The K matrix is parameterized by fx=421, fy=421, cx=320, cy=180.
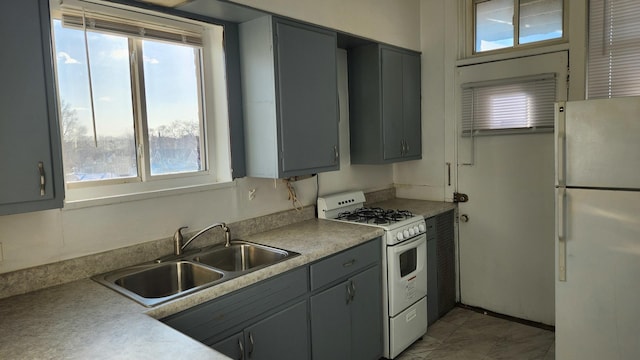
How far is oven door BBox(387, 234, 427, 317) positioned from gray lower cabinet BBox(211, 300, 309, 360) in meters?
0.82

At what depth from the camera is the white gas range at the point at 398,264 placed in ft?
9.48

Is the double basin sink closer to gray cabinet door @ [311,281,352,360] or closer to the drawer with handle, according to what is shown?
the drawer with handle

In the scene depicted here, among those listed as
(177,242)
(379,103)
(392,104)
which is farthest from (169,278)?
(392,104)

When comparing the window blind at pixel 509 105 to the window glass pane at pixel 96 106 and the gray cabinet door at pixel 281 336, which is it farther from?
the window glass pane at pixel 96 106

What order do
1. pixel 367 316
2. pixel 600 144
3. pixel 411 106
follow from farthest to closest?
Answer: 1. pixel 411 106
2. pixel 367 316
3. pixel 600 144

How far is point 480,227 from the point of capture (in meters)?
3.74

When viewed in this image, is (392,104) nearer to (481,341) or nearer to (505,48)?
(505,48)

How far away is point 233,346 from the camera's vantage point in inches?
75.3

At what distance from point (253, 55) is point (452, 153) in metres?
2.12

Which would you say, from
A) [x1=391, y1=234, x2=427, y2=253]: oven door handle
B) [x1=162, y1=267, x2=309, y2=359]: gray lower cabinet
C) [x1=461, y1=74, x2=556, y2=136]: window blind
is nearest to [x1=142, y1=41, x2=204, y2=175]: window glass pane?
[x1=162, y1=267, x2=309, y2=359]: gray lower cabinet

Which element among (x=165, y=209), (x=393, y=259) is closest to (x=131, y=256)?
(x=165, y=209)

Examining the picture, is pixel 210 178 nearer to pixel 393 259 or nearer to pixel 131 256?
pixel 131 256

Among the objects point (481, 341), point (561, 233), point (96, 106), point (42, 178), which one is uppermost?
point (96, 106)

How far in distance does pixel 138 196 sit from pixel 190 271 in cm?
48
